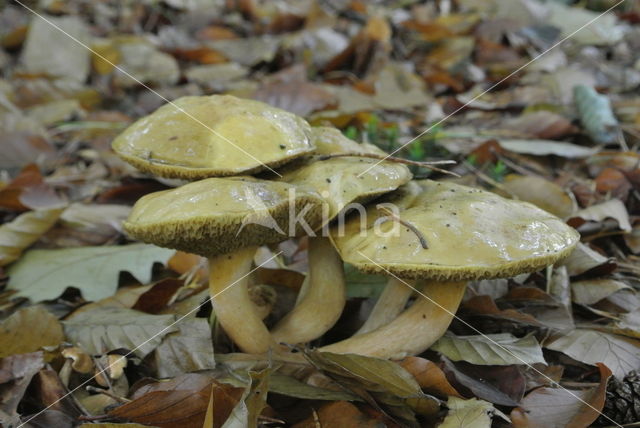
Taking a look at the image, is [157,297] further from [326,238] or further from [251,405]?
[251,405]

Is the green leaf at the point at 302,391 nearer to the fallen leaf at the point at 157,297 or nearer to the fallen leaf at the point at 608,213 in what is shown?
the fallen leaf at the point at 157,297

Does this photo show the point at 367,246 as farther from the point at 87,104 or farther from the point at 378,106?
the point at 87,104

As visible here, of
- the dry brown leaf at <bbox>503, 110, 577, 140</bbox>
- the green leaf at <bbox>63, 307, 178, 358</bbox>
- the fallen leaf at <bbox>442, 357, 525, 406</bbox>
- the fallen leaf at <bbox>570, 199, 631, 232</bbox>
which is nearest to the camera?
the fallen leaf at <bbox>442, 357, 525, 406</bbox>

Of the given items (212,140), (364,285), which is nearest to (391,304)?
(364,285)

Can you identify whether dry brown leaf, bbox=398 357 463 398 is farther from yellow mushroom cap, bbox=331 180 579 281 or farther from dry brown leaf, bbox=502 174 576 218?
dry brown leaf, bbox=502 174 576 218

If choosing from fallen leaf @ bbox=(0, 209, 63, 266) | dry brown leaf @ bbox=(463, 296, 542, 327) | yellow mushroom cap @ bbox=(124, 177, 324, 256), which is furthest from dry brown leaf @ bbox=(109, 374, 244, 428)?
fallen leaf @ bbox=(0, 209, 63, 266)

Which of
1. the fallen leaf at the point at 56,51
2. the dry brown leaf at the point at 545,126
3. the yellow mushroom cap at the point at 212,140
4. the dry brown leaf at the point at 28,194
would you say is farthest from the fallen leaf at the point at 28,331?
the fallen leaf at the point at 56,51
